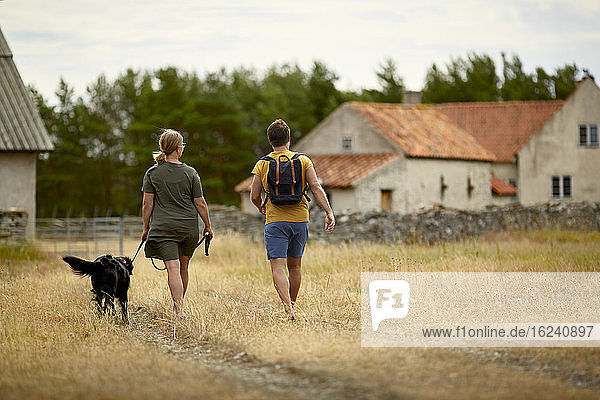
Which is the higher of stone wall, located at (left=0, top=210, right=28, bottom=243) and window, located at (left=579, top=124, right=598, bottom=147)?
window, located at (left=579, top=124, right=598, bottom=147)

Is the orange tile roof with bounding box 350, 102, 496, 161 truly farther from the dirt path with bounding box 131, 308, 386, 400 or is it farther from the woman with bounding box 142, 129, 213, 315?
the dirt path with bounding box 131, 308, 386, 400

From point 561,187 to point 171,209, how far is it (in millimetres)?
38160

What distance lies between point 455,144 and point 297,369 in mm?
35385

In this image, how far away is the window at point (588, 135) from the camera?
141 ft

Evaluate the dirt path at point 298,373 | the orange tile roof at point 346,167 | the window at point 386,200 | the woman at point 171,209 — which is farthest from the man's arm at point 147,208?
the window at point 386,200

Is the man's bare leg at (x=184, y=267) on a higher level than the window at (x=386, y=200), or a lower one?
lower

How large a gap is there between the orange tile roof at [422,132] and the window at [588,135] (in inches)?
195

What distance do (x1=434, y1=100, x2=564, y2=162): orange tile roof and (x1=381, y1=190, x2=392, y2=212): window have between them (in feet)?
36.0

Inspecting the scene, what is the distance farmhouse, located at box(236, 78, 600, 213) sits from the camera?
3575 cm

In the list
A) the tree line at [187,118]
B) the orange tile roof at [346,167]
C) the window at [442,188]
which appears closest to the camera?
the orange tile roof at [346,167]

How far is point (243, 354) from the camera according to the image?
7.29m

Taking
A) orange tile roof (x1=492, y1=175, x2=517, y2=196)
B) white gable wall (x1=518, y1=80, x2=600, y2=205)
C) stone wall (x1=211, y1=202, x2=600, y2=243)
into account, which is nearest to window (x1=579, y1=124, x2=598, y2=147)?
white gable wall (x1=518, y1=80, x2=600, y2=205)

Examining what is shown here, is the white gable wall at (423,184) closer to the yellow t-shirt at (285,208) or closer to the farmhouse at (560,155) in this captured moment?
the farmhouse at (560,155)

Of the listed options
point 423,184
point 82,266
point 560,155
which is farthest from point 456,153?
point 82,266
